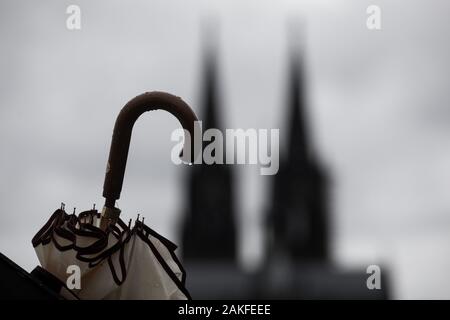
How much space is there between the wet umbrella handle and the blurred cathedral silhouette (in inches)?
1810

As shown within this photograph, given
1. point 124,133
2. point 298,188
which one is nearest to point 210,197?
point 298,188

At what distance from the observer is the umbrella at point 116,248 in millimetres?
2531

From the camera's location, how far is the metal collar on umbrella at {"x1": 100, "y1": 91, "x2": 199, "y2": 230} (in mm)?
2600

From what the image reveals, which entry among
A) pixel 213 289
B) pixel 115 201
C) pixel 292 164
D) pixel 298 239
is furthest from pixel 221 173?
pixel 115 201

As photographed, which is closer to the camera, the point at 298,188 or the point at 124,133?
the point at 124,133

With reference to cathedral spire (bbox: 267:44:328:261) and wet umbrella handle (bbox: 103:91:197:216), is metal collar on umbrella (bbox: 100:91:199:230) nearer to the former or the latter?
wet umbrella handle (bbox: 103:91:197:216)

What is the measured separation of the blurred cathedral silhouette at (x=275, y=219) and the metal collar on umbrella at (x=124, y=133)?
45968mm

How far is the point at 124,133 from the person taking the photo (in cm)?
262

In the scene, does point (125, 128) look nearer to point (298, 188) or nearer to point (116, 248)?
point (116, 248)

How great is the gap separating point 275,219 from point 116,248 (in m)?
54.4

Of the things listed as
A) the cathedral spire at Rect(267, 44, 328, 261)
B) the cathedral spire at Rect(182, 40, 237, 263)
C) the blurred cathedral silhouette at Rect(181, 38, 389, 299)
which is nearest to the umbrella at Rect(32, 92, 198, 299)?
the blurred cathedral silhouette at Rect(181, 38, 389, 299)

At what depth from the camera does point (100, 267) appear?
2.55m
